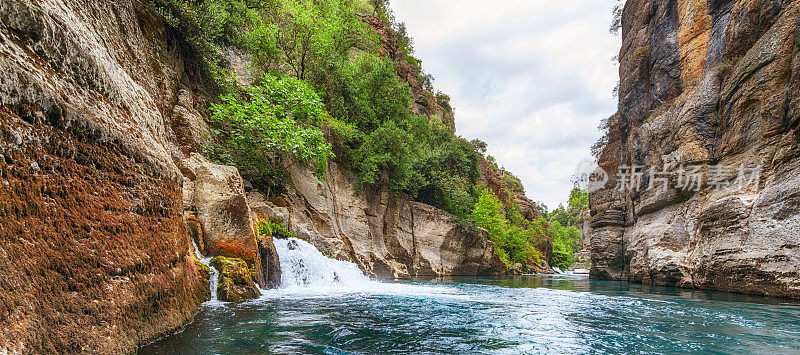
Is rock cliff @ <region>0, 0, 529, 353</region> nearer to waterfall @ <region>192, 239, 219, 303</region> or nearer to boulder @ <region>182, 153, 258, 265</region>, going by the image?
boulder @ <region>182, 153, 258, 265</region>

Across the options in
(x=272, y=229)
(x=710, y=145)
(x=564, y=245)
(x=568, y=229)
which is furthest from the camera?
(x=568, y=229)

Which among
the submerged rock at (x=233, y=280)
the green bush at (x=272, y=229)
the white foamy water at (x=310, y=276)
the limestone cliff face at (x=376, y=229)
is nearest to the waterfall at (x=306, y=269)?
the white foamy water at (x=310, y=276)

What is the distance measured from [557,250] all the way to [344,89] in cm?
5055

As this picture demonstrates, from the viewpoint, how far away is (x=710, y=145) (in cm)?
1546

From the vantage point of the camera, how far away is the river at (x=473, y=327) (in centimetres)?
448

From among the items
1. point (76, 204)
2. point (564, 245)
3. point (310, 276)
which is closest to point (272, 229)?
point (310, 276)

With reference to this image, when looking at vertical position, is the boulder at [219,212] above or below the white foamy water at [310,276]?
above

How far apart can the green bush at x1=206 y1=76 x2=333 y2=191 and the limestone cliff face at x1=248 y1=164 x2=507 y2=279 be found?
113cm

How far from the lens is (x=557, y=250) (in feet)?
188

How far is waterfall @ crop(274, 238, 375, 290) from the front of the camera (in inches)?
414

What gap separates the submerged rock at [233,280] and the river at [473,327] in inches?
13.5

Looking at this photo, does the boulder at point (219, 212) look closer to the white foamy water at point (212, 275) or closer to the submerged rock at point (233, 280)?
the white foamy water at point (212, 275)

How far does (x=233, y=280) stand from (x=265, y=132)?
5931 millimetres

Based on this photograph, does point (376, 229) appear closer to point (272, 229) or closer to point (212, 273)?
point (272, 229)
